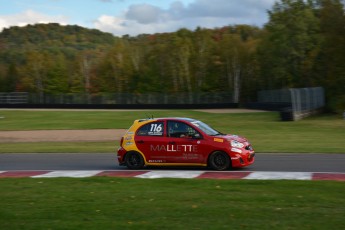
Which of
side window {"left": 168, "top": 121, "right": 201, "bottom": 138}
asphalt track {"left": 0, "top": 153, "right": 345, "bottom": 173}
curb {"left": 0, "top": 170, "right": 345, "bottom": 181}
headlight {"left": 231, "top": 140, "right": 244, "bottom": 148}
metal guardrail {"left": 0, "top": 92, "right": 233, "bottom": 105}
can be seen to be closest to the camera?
curb {"left": 0, "top": 170, "right": 345, "bottom": 181}

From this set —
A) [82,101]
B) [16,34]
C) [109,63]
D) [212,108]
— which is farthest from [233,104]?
[16,34]

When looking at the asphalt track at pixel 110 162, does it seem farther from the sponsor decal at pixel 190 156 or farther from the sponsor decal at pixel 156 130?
the sponsor decal at pixel 156 130

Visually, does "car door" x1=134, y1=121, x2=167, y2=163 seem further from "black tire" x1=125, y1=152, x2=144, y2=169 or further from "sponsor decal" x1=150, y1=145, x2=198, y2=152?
"black tire" x1=125, y1=152, x2=144, y2=169

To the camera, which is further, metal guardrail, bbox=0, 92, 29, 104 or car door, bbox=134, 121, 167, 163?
metal guardrail, bbox=0, 92, 29, 104

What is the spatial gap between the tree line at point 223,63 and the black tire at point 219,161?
35.9 meters

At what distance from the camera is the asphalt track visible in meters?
16.4

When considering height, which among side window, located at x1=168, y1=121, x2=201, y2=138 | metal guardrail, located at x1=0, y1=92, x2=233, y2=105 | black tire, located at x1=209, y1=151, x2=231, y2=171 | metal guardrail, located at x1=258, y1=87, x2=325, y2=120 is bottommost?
black tire, located at x1=209, y1=151, x2=231, y2=171

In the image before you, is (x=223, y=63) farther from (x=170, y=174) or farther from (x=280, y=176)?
(x=280, y=176)

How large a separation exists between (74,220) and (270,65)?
2573 inches

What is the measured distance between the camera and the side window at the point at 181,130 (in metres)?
16.2

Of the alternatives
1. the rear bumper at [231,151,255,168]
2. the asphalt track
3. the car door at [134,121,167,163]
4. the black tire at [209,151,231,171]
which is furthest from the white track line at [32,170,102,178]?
the rear bumper at [231,151,255,168]

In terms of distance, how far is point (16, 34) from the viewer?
185625 millimetres

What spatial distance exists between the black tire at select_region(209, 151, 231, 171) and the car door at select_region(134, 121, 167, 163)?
134 cm

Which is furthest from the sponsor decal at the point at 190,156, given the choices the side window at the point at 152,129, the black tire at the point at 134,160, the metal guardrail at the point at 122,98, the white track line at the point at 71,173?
the metal guardrail at the point at 122,98
